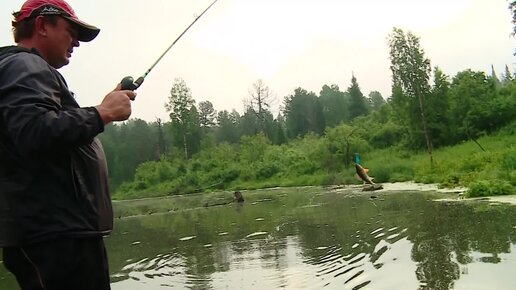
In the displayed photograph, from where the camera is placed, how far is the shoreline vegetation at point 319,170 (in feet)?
53.9

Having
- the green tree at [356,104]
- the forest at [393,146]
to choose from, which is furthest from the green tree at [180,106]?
the green tree at [356,104]

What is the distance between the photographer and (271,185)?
1683 inches

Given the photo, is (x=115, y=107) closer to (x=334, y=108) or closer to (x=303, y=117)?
(x=303, y=117)

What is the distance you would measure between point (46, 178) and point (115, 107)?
0.43 m

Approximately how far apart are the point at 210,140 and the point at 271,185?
24839 millimetres

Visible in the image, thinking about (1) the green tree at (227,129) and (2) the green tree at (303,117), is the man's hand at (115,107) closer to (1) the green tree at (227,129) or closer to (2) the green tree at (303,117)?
(2) the green tree at (303,117)

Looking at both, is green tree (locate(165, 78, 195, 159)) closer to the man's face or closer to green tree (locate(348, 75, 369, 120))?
green tree (locate(348, 75, 369, 120))

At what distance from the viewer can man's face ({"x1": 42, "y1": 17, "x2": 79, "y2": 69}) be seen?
2.19m

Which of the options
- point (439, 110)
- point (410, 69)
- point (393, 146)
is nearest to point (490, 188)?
point (410, 69)

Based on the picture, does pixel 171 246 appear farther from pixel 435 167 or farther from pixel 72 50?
pixel 435 167

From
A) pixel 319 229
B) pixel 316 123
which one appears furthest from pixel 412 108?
pixel 316 123

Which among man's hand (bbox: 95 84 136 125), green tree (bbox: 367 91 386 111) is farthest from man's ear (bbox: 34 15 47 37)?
green tree (bbox: 367 91 386 111)

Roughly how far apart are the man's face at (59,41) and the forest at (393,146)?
12189 mm

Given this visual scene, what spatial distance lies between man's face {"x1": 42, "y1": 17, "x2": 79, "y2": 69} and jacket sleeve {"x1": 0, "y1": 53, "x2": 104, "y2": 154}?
0.56ft
